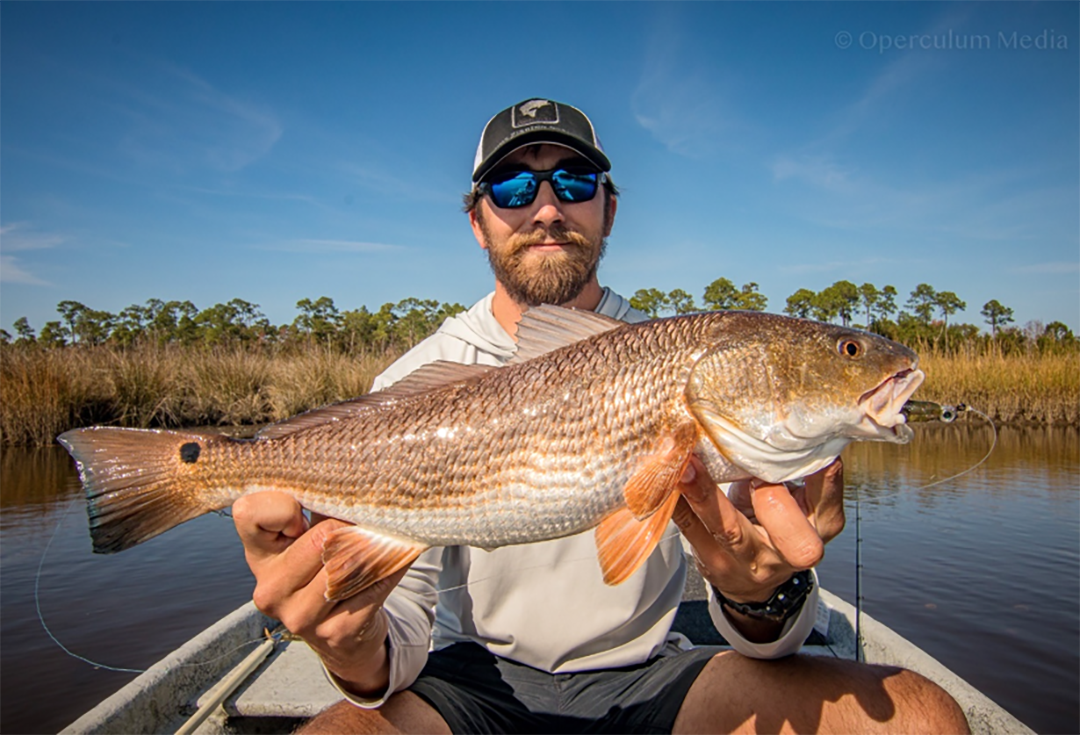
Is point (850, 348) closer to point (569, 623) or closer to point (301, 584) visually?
point (569, 623)

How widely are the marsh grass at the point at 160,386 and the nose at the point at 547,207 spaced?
12.8 meters

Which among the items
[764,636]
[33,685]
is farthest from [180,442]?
[33,685]

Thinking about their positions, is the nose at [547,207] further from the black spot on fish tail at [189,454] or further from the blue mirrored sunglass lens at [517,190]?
the black spot on fish tail at [189,454]

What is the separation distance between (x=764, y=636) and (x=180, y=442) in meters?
2.38

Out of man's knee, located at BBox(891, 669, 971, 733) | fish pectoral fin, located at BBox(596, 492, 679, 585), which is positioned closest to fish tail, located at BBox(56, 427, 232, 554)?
fish pectoral fin, located at BBox(596, 492, 679, 585)

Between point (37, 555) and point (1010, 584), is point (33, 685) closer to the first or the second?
point (37, 555)

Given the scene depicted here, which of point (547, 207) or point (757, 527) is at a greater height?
point (547, 207)

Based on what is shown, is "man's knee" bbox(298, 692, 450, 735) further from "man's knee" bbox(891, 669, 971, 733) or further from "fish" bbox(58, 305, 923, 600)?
"man's knee" bbox(891, 669, 971, 733)

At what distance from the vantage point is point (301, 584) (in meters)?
2.34

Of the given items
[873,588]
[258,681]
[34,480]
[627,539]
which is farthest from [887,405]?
[34,480]

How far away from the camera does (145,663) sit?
515cm

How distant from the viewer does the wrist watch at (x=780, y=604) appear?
99.5 inches

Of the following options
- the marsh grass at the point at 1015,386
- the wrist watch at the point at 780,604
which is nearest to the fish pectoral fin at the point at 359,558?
the wrist watch at the point at 780,604

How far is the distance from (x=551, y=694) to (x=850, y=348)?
1.91 metres
